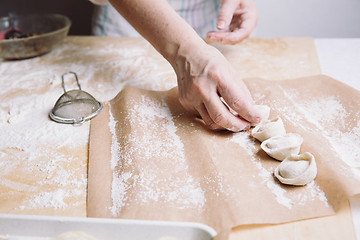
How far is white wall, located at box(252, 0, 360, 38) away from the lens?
2.96 metres

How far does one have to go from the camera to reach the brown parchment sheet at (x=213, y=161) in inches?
32.0

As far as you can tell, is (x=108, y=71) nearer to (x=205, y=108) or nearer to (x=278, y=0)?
(x=205, y=108)

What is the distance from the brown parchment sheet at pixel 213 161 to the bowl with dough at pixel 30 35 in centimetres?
64

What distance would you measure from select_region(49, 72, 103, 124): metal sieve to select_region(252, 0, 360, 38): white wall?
2.17 m

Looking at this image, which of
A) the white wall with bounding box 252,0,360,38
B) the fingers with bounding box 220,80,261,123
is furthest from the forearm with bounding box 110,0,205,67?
the white wall with bounding box 252,0,360,38

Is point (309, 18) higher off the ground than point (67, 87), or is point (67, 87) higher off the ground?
point (309, 18)

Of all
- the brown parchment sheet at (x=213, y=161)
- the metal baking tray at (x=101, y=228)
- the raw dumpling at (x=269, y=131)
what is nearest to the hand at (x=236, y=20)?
the brown parchment sheet at (x=213, y=161)

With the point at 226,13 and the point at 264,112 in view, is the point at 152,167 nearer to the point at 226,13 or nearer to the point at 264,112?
the point at 264,112

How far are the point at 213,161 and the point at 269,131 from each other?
0.68 feet

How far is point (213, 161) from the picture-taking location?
97 cm

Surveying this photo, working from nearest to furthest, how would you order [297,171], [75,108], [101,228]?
[101,228]
[297,171]
[75,108]

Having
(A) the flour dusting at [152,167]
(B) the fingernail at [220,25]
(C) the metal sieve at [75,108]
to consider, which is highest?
(B) the fingernail at [220,25]

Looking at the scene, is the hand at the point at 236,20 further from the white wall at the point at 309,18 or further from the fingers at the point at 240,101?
the white wall at the point at 309,18

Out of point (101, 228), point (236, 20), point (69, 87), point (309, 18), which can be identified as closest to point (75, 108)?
point (69, 87)
